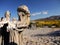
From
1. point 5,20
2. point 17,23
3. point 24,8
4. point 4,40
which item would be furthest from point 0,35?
point 24,8

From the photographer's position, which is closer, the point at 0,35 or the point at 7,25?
the point at 7,25

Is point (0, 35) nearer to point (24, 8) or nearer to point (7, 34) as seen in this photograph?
point (7, 34)

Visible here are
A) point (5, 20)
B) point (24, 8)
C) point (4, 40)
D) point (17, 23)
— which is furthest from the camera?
point (4, 40)

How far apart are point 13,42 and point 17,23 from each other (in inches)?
34.1

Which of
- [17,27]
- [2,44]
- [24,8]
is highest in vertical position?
[24,8]

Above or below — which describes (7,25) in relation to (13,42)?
above

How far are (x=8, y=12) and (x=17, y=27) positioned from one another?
27.4 inches

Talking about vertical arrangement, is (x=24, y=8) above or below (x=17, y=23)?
above

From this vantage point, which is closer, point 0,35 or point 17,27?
point 17,27

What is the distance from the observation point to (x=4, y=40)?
7121mm

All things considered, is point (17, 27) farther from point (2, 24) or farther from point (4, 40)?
point (4, 40)

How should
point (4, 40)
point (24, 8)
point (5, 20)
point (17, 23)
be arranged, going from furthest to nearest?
point (4, 40) < point (5, 20) < point (17, 23) < point (24, 8)

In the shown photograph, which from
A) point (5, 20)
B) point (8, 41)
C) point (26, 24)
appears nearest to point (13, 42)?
point (8, 41)

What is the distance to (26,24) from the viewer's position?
582cm
